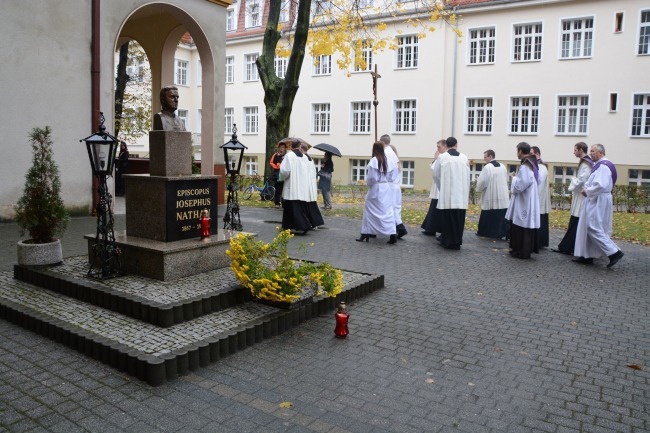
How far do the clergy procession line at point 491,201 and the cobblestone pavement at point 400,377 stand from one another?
2606mm

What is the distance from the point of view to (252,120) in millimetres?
37250

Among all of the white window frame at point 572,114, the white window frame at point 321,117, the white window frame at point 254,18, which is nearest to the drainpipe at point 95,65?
the white window frame at point 572,114

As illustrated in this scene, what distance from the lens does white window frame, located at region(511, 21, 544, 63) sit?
2661 cm

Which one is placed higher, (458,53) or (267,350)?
(458,53)

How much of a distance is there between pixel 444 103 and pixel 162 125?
23499 mm

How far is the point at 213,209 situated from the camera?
7.69 metres

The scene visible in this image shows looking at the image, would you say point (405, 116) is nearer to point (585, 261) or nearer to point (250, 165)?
point (250, 165)

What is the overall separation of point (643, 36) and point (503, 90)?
6074 mm

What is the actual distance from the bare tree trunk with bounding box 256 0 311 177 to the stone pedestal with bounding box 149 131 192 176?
10378 mm

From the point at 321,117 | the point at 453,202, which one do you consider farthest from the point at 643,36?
the point at 453,202

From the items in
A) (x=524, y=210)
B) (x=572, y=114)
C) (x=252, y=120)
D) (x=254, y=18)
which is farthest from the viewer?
(x=252, y=120)

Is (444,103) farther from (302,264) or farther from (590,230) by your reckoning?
(302,264)

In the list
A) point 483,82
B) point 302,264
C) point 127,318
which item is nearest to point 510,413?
point 302,264

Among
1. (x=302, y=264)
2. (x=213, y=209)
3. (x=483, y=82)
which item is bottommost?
(x=302, y=264)
